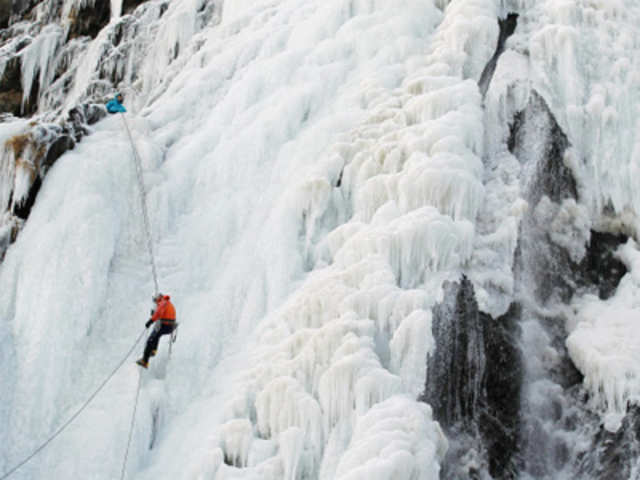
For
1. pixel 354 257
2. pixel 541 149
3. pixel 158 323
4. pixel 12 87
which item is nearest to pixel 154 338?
pixel 158 323

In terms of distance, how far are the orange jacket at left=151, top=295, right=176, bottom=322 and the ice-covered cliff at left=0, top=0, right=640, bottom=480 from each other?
1.53ft

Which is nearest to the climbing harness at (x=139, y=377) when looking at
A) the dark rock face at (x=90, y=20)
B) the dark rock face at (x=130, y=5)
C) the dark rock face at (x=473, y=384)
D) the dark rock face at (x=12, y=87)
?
the dark rock face at (x=473, y=384)

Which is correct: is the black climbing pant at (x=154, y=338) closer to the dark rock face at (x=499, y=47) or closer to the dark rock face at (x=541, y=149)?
the dark rock face at (x=541, y=149)

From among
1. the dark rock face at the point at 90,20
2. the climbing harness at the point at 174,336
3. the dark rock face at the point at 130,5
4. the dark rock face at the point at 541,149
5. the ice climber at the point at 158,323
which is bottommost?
the climbing harness at the point at 174,336

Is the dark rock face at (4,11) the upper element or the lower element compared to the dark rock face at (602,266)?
upper

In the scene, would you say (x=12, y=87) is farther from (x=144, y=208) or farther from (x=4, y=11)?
(x=144, y=208)

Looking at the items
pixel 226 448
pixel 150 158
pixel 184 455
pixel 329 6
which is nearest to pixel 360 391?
pixel 226 448

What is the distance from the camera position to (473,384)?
7461mm

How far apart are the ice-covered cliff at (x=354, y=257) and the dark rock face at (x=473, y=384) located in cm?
3

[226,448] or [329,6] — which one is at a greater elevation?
[329,6]

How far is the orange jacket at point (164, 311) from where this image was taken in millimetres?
7992

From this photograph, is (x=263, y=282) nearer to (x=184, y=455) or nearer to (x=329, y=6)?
(x=184, y=455)

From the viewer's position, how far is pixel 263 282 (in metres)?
8.66

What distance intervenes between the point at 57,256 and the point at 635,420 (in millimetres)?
6436
